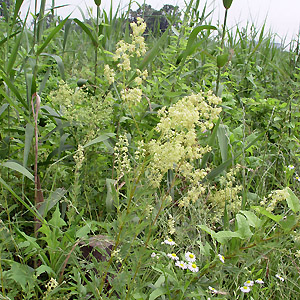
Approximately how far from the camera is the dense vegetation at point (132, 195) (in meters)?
1.04

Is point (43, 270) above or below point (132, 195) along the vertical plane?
below

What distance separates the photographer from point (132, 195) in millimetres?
949

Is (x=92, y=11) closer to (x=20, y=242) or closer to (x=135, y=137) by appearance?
(x=135, y=137)

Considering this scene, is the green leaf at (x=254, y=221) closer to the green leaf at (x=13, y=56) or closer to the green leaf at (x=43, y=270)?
the green leaf at (x=43, y=270)

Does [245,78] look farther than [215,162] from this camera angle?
Yes

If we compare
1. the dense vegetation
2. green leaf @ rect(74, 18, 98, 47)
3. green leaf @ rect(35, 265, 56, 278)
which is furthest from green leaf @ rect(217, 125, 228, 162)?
green leaf @ rect(35, 265, 56, 278)

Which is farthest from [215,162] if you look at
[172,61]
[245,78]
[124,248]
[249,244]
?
[245,78]

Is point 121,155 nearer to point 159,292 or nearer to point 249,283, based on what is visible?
point 159,292

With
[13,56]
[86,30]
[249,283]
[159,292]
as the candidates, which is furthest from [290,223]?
[86,30]

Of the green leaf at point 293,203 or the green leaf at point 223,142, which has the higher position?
the green leaf at point 223,142

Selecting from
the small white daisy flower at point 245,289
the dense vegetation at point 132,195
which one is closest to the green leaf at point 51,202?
the dense vegetation at point 132,195

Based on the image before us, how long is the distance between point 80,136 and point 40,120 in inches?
16.1

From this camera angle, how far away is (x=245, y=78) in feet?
10.7

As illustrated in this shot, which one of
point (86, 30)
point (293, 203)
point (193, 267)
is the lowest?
point (193, 267)
